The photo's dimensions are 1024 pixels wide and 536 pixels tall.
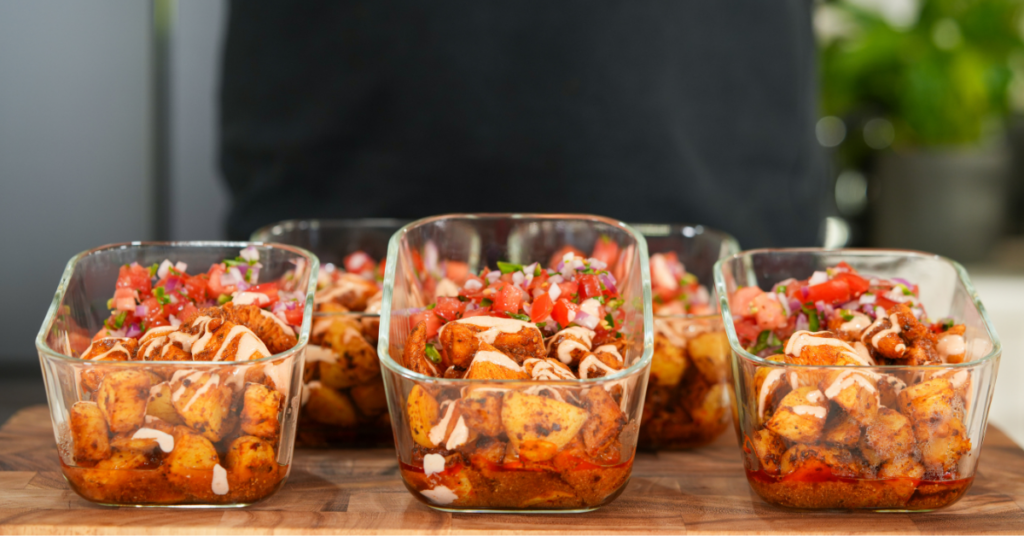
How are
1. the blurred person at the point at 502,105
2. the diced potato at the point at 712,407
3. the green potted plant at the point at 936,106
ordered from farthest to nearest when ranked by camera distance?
the green potted plant at the point at 936,106
the blurred person at the point at 502,105
the diced potato at the point at 712,407

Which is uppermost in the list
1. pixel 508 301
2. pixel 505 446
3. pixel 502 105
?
pixel 502 105

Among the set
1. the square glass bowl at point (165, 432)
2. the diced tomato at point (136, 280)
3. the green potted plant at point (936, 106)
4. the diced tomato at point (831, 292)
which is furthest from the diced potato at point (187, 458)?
the green potted plant at point (936, 106)

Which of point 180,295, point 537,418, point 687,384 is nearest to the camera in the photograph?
point 537,418

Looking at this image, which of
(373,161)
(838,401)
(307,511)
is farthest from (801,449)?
(373,161)

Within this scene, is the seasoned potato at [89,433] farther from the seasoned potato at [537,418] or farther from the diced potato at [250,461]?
Answer: the seasoned potato at [537,418]

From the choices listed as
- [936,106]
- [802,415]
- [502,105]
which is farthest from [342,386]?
[936,106]

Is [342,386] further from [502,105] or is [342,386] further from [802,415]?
[502,105]
